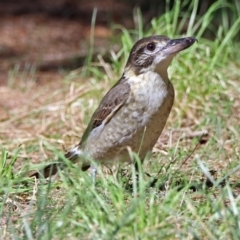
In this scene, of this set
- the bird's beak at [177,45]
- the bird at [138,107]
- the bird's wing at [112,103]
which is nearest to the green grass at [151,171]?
the bird at [138,107]

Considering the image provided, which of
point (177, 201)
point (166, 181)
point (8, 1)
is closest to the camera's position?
point (177, 201)

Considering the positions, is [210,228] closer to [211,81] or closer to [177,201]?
[177,201]

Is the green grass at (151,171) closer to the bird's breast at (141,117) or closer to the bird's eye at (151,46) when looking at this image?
the bird's breast at (141,117)

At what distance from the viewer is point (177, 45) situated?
20.1 ft

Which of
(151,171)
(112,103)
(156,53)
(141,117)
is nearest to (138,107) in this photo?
(141,117)

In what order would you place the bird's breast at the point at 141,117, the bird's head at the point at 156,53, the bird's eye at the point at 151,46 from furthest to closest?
the bird's eye at the point at 151,46 → the bird's head at the point at 156,53 → the bird's breast at the point at 141,117

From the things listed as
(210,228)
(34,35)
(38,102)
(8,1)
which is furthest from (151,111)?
(8,1)

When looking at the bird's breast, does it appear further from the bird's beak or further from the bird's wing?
the bird's beak

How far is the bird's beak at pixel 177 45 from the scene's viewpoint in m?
6.11

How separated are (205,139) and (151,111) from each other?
1.50 m

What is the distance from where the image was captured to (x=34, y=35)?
37.8ft

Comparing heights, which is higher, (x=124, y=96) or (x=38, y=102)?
(x=124, y=96)

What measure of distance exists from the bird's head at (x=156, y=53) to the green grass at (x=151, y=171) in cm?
66

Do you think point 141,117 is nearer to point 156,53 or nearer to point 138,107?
point 138,107
